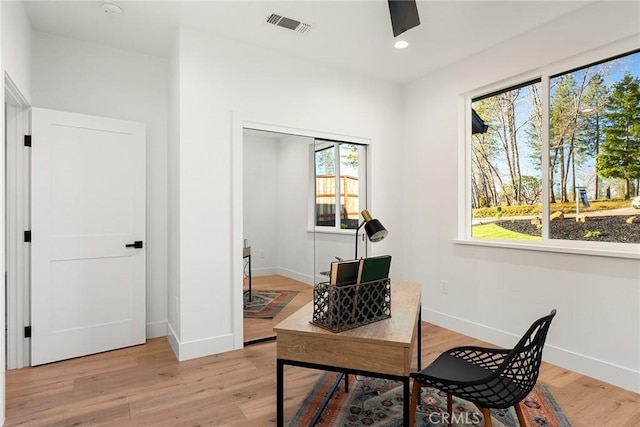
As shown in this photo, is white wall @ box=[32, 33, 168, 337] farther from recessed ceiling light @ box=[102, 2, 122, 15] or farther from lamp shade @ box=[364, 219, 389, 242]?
lamp shade @ box=[364, 219, 389, 242]

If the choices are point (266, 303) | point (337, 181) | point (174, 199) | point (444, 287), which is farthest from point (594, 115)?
point (174, 199)

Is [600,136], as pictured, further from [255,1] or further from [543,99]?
[255,1]

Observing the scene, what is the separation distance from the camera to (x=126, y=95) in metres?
3.40

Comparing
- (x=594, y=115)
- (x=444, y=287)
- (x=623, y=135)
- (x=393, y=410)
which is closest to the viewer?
(x=393, y=410)

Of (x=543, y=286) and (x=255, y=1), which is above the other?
(x=255, y=1)

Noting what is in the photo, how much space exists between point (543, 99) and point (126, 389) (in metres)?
3.88

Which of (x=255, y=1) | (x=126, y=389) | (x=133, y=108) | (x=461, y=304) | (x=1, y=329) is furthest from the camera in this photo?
(x=461, y=304)

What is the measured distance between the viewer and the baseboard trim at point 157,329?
350 cm

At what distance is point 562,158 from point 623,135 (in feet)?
1.37

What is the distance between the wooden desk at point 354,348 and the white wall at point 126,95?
2.26 m

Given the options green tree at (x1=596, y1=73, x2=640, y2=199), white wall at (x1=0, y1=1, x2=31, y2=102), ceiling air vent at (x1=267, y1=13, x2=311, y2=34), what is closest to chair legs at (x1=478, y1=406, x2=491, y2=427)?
green tree at (x1=596, y1=73, x2=640, y2=199)

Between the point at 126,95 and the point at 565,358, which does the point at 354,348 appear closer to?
the point at 565,358

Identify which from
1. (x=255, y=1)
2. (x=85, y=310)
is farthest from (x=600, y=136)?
(x=85, y=310)

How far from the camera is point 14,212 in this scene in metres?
2.84
